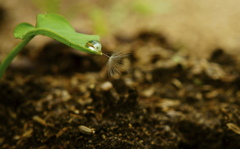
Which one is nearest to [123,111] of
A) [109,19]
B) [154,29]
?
[154,29]

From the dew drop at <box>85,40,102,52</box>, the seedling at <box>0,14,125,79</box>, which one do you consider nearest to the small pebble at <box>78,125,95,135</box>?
the seedling at <box>0,14,125,79</box>

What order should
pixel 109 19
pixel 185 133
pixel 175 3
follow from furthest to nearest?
pixel 175 3 < pixel 109 19 < pixel 185 133

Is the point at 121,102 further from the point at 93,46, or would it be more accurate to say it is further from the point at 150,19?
the point at 150,19

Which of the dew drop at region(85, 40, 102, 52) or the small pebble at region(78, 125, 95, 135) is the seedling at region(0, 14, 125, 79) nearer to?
the dew drop at region(85, 40, 102, 52)

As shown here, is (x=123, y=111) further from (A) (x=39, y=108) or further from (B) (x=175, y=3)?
(B) (x=175, y=3)

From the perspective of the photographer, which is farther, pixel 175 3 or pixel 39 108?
pixel 175 3

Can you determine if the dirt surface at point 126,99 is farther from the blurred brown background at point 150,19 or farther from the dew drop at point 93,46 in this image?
the dew drop at point 93,46

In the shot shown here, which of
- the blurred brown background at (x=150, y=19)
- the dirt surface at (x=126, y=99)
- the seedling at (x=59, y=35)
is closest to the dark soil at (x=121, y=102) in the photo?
the dirt surface at (x=126, y=99)

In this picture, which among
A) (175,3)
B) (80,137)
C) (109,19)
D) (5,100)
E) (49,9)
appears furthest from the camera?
(175,3)
